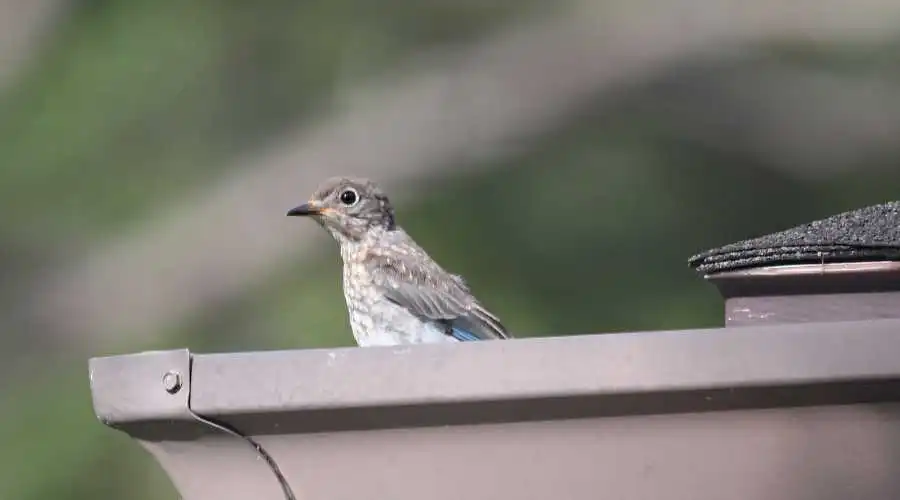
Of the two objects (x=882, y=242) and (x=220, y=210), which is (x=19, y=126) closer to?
(x=220, y=210)

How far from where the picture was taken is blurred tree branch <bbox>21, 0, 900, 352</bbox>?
203 inches

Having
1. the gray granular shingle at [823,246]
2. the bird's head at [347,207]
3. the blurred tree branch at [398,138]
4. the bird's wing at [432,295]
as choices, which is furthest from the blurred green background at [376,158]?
the gray granular shingle at [823,246]

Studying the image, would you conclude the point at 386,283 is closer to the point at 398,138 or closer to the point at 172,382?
the point at 172,382

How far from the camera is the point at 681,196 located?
5.10 meters

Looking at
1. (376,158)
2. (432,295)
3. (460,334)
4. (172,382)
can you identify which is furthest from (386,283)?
(376,158)

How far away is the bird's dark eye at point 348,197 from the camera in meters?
2.98

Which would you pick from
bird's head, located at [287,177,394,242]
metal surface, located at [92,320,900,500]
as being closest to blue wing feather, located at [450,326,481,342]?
bird's head, located at [287,177,394,242]

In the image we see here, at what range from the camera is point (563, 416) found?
55.1 inches

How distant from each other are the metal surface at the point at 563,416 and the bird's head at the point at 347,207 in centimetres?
148

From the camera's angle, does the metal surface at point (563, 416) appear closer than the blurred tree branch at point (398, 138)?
Yes

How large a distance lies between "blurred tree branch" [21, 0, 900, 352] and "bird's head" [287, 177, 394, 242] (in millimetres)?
2002

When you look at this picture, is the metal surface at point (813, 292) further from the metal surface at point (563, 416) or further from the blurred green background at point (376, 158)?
the blurred green background at point (376, 158)

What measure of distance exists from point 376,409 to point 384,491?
0.28 ft

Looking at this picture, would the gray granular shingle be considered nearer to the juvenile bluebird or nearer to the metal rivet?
the metal rivet
